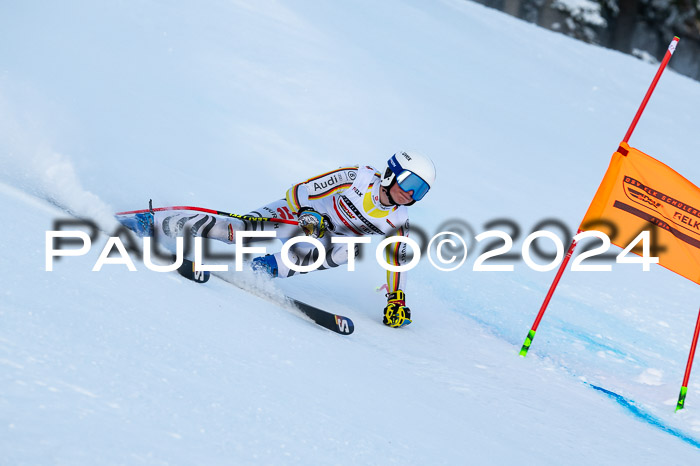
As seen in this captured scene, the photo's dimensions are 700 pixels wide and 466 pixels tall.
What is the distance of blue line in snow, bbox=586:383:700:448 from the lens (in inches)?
143

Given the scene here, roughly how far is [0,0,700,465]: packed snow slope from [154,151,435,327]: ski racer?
0.24 meters

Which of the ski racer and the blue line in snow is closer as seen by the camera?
the blue line in snow

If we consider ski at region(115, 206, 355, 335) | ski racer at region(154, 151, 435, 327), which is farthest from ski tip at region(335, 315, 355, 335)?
ski racer at region(154, 151, 435, 327)

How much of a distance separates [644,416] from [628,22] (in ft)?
71.9

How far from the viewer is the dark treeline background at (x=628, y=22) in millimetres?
22234

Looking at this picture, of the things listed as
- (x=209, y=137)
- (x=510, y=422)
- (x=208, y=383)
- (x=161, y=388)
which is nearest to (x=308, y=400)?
(x=208, y=383)

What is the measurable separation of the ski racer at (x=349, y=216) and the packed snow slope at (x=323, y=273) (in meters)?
0.24

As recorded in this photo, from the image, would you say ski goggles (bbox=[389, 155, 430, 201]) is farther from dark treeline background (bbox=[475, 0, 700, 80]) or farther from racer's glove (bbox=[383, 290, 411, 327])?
dark treeline background (bbox=[475, 0, 700, 80])

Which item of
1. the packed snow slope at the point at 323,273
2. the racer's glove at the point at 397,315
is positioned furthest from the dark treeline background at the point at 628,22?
the racer's glove at the point at 397,315

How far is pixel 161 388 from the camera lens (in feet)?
6.27

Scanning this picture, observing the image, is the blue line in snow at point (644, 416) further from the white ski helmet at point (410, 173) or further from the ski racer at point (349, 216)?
the white ski helmet at point (410, 173)

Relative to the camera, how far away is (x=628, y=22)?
23203 millimetres
